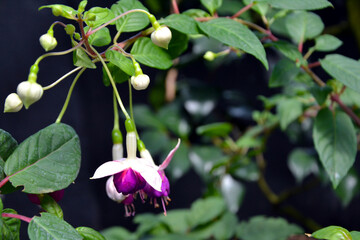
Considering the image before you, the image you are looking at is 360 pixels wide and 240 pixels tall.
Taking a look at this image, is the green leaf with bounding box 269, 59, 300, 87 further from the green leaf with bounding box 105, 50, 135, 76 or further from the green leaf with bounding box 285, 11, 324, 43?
the green leaf with bounding box 105, 50, 135, 76

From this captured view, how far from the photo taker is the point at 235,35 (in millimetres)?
439

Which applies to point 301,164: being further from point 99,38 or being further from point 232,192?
point 99,38

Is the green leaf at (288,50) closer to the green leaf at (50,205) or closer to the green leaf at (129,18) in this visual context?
the green leaf at (129,18)

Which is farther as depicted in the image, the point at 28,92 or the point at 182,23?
the point at 182,23

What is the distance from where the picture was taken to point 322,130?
1.91ft

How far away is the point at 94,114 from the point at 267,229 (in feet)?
2.59

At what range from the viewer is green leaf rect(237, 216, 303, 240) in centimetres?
81

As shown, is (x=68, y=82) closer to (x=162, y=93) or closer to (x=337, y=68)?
(x=162, y=93)

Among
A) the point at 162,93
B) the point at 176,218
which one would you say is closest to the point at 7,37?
the point at 162,93

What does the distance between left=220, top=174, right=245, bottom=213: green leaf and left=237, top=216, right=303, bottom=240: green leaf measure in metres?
0.14

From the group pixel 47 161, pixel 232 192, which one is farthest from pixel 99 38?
pixel 232 192

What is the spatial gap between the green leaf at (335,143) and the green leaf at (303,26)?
119 mm

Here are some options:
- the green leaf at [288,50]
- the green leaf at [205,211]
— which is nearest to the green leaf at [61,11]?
the green leaf at [288,50]

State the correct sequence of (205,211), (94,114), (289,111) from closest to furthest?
(289,111)
(205,211)
(94,114)
